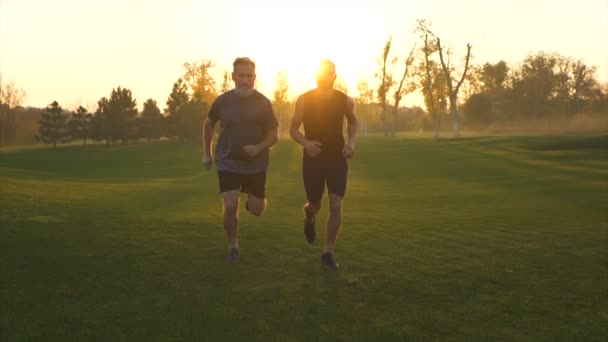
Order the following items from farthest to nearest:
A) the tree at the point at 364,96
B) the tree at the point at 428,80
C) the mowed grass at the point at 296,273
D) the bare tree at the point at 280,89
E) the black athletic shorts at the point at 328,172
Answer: the tree at the point at 364,96 → the bare tree at the point at 280,89 → the tree at the point at 428,80 → the black athletic shorts at the point at 328,172 → the mowed grass at the point at 296,273

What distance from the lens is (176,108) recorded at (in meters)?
69.2

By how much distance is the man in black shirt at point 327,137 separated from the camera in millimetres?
6629

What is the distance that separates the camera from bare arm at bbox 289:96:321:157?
6492 mm

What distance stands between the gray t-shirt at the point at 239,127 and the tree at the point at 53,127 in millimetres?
66355

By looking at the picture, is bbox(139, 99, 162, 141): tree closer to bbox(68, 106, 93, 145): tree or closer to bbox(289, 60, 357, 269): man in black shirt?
bbox(68, 106, 93, 145): tree

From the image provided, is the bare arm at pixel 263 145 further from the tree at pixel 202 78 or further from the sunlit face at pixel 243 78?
the tree at pixel 202 78

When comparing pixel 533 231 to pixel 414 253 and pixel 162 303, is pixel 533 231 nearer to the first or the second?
pixel 414 253

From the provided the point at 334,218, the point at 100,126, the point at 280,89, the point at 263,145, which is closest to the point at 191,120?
the point at 100,126

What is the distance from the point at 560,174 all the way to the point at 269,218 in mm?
17023

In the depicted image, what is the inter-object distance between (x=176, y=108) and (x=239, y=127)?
64687 millimetres

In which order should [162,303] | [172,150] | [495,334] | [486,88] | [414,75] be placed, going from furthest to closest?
[486,88] → [414,75] → [172,150] → [162,303] → [495,334]

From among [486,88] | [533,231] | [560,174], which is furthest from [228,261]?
[486,88]

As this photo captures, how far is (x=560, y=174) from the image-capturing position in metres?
23.5

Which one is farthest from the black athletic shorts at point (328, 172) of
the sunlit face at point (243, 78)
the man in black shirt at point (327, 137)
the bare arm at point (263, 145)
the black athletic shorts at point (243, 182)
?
the sunlit face at point (243, 78)
